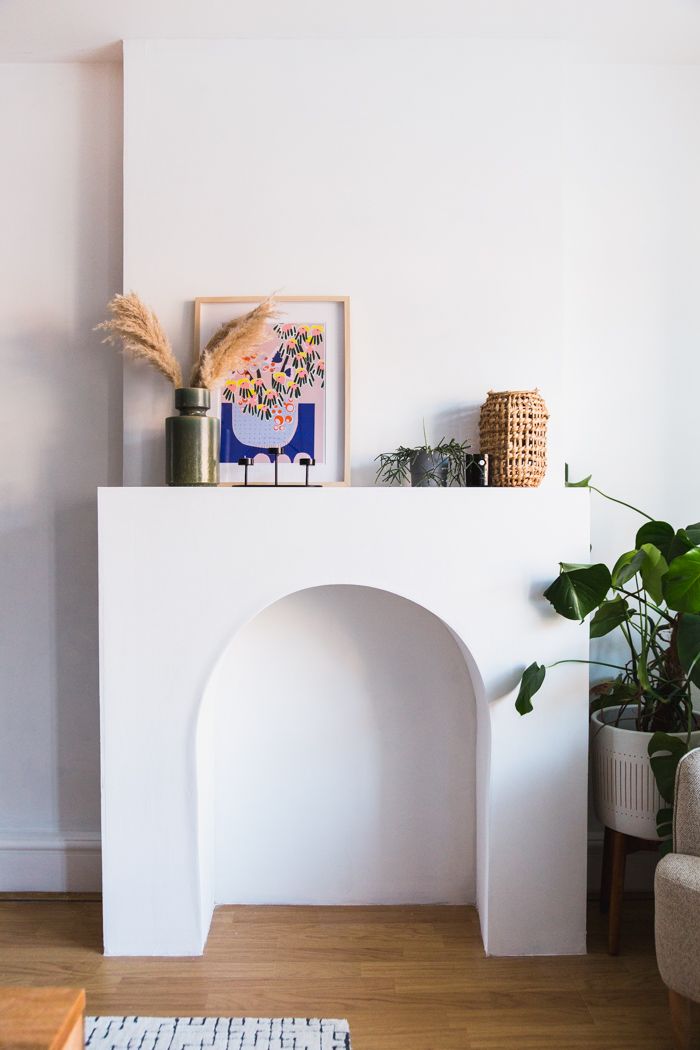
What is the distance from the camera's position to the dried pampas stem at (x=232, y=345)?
219 centimetres

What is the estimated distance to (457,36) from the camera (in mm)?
2289

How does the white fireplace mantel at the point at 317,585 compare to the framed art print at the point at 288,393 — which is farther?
the framed art print at the point at 288,393

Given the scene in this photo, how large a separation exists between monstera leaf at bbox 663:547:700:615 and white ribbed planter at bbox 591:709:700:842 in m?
0.41

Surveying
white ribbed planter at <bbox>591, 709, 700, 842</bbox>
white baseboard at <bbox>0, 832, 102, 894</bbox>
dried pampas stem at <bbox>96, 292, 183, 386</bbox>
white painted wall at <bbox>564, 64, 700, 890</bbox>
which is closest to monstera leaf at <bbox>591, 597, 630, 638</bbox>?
white ribbed planter at <bbox>591, 709, 700, 842</bbox>

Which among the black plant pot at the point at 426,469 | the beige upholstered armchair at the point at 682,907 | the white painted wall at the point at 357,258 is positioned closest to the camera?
the beige upholstered armchair at the point at 682,907

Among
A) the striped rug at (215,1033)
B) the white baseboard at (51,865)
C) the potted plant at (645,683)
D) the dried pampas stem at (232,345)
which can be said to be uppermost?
the dried pampas stem at (232,345)

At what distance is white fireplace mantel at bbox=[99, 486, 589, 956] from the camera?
6.89ft

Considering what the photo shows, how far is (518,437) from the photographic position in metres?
2.16

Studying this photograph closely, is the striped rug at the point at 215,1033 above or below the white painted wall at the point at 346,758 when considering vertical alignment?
below

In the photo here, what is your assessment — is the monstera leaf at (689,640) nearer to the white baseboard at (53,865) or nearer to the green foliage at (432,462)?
the green foliage at (432,462)

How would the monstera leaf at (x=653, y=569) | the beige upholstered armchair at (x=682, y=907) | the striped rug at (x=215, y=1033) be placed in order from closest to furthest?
the beige upholstered armchair at (x=682, y=907) → the striped rug at (x=215, y=1033) → the monstera leaf at (x=653, y=569)

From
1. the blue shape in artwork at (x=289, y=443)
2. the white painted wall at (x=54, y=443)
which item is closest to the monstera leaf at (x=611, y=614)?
the blue shape in artwork at (x=289, y=443)

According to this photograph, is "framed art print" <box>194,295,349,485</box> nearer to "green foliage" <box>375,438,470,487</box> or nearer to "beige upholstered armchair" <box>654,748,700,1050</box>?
"green foliage" <box>375,438,470,487</box>

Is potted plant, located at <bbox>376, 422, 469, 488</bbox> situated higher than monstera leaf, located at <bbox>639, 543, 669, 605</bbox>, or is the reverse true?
potted plant, located at <bbox>376, 422, 469, 488</bbox>
